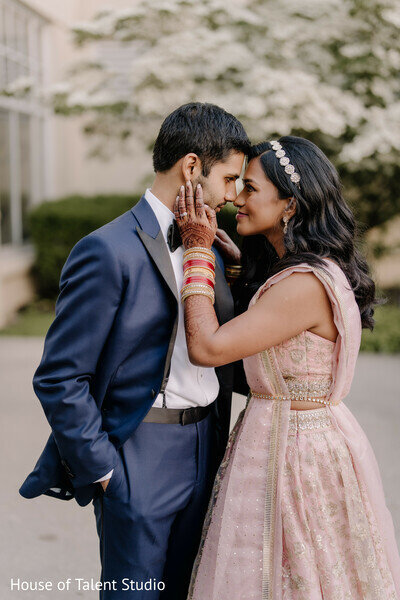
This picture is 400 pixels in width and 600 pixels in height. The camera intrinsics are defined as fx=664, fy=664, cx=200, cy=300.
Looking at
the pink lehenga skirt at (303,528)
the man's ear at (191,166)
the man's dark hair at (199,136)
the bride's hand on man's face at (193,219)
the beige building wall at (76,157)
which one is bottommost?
the pink lehenga skirt at (303,528)

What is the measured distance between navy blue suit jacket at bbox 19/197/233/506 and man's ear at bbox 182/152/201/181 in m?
0.18

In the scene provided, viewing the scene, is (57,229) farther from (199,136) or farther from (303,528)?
(303,528)

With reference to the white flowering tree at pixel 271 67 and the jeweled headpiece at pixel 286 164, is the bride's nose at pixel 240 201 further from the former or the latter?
the white flowering tree at pixel 271 67

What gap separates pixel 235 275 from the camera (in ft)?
8.68

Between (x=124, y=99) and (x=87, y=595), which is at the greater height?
(x=124, y=99)

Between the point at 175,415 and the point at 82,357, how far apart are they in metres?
0.39

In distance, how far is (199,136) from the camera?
2111mm

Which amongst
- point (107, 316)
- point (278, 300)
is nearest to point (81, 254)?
point (107, 316)

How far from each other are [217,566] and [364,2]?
7.20 m

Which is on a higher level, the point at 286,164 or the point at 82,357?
the point at 286,164

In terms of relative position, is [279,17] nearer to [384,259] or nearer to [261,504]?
[384,259]

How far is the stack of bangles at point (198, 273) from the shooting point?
207cm

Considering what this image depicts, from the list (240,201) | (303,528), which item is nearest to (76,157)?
(240,201)

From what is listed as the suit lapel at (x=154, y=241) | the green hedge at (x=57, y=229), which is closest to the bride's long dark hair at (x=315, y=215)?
the suit lapel at (x=154, y=241)
